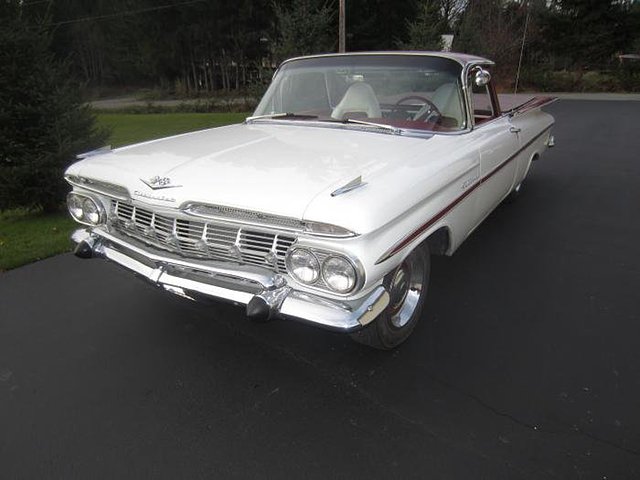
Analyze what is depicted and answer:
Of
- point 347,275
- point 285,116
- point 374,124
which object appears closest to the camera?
point 347,275

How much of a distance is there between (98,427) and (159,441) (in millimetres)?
341

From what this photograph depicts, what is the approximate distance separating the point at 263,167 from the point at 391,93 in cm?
150

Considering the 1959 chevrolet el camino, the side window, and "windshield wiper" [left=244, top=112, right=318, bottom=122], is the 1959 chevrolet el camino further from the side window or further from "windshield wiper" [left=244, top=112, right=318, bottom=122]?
the side window

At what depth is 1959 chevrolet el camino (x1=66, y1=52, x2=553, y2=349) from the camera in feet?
6.84

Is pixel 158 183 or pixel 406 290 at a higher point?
pixel 158 183

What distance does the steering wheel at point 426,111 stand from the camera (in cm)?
332

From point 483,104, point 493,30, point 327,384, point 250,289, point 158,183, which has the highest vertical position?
point 493,30

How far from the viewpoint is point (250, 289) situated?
2.26 m

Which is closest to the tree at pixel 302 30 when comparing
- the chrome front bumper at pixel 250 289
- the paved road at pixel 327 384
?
the paved road at pixel 327 384

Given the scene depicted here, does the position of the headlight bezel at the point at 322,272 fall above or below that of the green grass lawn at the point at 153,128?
above

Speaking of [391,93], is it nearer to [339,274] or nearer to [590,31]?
[339,274]

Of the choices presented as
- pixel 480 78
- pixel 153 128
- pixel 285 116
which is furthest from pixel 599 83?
pixel 285 116

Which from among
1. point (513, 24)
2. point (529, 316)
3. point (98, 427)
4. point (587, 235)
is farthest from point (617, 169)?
point (513, 24)

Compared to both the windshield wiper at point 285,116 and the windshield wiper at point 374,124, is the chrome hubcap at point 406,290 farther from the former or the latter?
the windshield wiper at point 285,116
